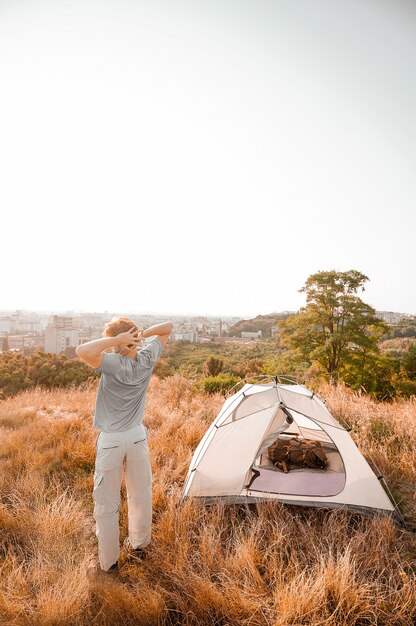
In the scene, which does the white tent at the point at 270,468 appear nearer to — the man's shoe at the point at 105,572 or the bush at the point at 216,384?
the man's shoe at the point at 105,572

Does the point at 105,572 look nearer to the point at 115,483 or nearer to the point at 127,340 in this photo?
the point at 115,483

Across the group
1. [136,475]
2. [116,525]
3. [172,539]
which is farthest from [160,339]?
[172,539]

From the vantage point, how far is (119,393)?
96.7 inches

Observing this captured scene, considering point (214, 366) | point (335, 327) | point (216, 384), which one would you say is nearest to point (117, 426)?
point (216, 384)

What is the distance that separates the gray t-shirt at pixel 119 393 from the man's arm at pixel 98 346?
0.27ft

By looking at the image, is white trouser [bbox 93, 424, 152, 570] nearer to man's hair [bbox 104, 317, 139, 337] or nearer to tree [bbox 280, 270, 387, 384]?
Result: man's hair [bbox 104, 317, 139, 337]

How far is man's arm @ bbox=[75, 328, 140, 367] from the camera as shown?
2.23 meters

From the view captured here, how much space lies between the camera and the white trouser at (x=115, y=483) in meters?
2.37

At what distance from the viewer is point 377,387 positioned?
550 inches

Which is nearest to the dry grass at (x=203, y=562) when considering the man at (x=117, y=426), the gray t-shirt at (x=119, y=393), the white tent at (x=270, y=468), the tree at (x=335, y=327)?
the white tent at (x=270, y=468)

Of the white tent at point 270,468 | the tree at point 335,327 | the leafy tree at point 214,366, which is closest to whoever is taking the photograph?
the white tent at point 270,468

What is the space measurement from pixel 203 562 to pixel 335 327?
501 inches

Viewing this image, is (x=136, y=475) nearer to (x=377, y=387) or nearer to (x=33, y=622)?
(x=33, y=622)

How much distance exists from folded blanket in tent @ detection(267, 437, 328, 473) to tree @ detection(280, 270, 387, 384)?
9.06 m
